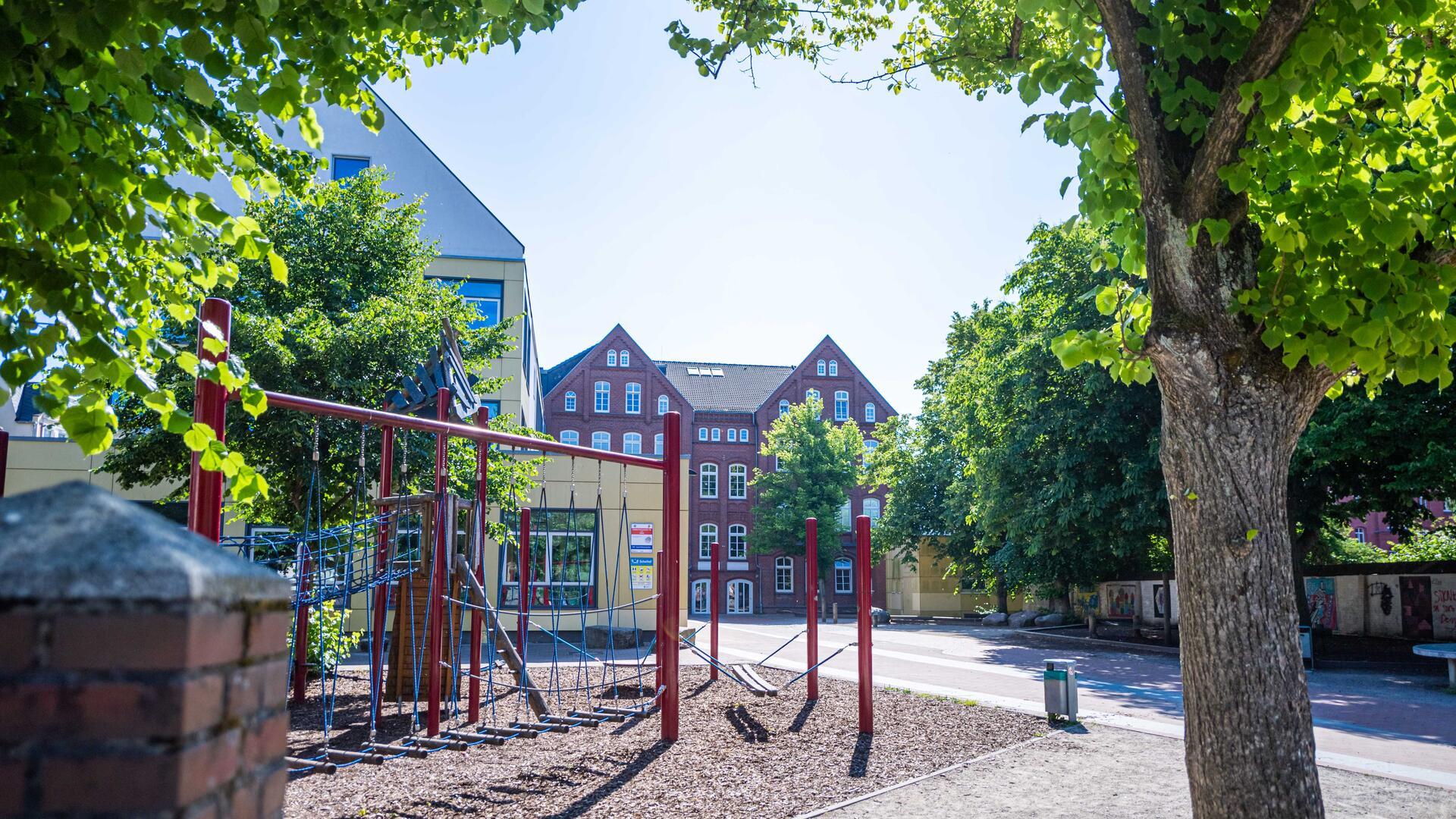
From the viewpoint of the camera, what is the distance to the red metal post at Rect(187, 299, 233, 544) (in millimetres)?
4918

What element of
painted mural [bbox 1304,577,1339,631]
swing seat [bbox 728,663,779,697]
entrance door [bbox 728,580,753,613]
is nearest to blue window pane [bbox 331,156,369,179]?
swing seat [bbox 728,663,779,697]

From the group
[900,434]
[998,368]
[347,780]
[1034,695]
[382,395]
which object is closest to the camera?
[347,780]

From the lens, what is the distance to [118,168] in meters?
3.57

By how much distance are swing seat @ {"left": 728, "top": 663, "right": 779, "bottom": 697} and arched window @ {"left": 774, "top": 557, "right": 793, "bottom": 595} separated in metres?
43.7

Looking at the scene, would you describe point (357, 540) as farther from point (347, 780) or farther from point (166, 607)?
point (166, 607)

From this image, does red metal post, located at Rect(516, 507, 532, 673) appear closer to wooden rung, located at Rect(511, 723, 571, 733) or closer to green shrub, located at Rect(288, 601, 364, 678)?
wooden rung, located at Rect(511, 723, 571, 733)

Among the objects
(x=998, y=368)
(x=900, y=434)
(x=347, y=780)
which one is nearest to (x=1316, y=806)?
(x=347, y=780)

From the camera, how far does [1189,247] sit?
4840 millimetres

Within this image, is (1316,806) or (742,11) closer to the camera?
(1316,806)

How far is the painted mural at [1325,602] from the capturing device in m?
24.4

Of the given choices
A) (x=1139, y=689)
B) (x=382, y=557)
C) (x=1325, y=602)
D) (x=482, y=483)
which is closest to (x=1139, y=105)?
(x=482, y=483)

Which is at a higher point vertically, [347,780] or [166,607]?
[166,607]

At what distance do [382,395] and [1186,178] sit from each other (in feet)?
43.2

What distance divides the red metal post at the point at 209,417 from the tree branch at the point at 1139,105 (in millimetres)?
4638
